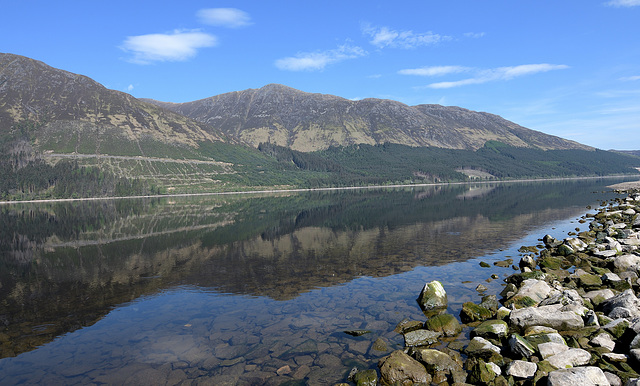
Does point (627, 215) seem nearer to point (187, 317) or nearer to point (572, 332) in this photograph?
point (572, 332)

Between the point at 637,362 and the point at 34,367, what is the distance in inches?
1204

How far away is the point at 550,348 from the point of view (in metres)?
18.2

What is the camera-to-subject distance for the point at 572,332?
20.7 metres

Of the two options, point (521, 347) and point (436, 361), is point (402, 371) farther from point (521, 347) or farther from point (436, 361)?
point (521, 347)

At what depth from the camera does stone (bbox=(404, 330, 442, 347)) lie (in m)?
21.2

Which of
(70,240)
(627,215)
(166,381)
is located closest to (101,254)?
(70,240)

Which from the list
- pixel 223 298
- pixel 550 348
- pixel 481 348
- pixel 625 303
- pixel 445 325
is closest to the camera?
pixel 550 348

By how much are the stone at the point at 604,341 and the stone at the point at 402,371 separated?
30.7 ft

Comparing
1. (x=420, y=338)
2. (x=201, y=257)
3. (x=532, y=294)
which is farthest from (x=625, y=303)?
(x=201, y=257)

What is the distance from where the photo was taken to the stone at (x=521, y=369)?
16.6 metres

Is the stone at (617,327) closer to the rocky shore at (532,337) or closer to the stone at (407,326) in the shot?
the rocky shore at (532,337)

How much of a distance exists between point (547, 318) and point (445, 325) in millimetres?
6013

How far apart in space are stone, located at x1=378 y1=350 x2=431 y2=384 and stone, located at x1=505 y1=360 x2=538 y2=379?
373cm

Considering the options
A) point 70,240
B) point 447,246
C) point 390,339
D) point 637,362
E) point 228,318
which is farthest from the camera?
point 70,240
